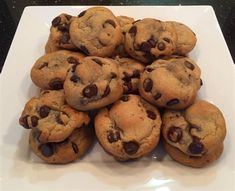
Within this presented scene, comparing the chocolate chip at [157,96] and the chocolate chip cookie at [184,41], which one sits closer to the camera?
the chocolate chip at [157,96]

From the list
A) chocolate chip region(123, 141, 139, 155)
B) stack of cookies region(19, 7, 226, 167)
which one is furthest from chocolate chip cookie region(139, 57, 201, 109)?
chocolate chip region(123, 141, 139, 155)

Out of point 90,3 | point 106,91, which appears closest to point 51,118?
point 106,91

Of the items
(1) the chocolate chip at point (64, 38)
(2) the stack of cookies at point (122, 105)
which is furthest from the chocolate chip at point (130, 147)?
(1) the chocolate chip at point (64, 38)

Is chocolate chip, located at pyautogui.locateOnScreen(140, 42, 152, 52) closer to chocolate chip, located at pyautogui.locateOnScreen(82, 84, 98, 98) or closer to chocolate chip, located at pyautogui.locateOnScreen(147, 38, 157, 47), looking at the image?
chocolate chip, located at pyautogui.locateOnScreen(147, 38, 157, 47)

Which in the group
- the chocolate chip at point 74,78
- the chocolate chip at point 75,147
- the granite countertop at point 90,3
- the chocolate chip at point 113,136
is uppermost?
the chocolate chip at point 74,78

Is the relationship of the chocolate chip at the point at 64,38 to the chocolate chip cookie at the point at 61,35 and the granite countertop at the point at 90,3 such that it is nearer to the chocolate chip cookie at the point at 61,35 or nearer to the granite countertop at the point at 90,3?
the chocolate chip cookie at the point at 61,35

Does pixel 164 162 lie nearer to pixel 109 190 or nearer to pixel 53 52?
pixel 109 190
